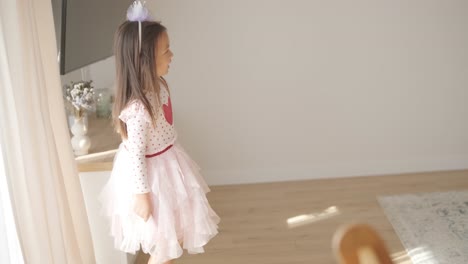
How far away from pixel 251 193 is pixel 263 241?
69cm

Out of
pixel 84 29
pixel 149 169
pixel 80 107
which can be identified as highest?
pixel 84 29

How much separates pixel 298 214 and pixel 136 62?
1.68 m

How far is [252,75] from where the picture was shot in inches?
143

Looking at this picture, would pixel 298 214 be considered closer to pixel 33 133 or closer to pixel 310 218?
pixel 310 218

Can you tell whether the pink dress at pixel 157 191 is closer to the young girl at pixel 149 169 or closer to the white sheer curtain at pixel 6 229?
the young girl at pixel 149 169

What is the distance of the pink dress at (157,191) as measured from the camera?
196 cm

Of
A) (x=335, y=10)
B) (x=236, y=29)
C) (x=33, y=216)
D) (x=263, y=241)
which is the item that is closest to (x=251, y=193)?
(x=263, y=241)

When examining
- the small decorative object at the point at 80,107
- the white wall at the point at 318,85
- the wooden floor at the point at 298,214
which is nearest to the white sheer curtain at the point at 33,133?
the small decorative object at the point at 80,107

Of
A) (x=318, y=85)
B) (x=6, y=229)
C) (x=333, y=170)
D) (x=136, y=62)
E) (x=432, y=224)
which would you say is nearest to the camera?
(x=6, y=229)

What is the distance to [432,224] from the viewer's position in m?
3.03

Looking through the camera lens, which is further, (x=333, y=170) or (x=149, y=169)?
(x=333, y=170)

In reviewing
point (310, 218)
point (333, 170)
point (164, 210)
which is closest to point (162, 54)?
point (164, 210)

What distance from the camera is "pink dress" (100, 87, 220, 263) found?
1.96 m

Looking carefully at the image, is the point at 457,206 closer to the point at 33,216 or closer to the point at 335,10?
the point at 335,10
